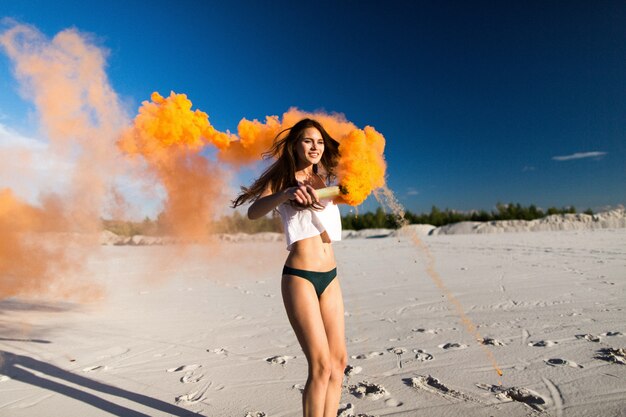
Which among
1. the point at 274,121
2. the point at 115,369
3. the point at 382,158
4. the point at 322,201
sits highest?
the point at 274,121

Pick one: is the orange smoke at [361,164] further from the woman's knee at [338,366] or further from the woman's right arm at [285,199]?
the woman's knee at [338,366]

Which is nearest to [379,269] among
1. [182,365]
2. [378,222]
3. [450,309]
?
[450,309]

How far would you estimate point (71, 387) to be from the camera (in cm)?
453

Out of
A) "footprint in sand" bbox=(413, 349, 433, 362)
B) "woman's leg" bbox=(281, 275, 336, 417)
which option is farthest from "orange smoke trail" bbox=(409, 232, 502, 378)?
"woman's leg" bbox=(281, 275, 336, 417)

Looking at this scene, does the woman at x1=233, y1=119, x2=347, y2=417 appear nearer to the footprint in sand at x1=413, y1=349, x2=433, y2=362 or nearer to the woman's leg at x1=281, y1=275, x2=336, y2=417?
the woman's leg at x1=281, y1=275, x2=336, y2=417

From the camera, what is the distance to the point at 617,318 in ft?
19.0

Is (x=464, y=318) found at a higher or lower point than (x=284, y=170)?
lower

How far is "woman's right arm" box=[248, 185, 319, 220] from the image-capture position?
2.43 metres

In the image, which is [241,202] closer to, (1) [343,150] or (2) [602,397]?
(1) [343,150]

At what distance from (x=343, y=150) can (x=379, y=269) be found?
32.0 ft

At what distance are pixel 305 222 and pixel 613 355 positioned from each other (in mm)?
4015

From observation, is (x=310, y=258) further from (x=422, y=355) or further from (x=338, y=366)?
(x=422, y=355)

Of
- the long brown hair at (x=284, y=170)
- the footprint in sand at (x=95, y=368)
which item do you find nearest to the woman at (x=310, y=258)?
the long brown hair at (x=284, y=170)

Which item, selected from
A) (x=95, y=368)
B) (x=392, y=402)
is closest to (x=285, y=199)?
(x=392, y=402)
